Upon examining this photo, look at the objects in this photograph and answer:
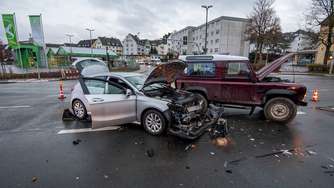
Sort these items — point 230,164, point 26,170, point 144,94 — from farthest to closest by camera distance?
point 144,94 < point 230,164 < point 26,170

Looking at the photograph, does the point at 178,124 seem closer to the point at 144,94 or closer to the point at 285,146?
the point at 144,94

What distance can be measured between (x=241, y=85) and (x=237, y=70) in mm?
536

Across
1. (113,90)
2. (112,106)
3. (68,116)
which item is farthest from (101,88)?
(68,116)

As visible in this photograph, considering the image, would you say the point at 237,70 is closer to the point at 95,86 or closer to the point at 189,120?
the point at 189,120

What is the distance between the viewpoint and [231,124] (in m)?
5.64

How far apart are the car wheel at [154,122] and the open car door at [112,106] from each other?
401 millimetres

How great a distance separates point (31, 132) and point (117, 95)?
2.59 meters

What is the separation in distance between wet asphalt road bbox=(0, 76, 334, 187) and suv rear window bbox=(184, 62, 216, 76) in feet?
6.97

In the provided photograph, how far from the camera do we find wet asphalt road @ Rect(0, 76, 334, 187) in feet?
9.77

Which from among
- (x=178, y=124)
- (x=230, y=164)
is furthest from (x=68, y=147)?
(x=230, y=164)

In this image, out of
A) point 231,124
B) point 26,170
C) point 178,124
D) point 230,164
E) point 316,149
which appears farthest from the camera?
point 231,124

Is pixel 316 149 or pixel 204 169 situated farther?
pixel 316 149

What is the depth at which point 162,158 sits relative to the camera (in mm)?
3652

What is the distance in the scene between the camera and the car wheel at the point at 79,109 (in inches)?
241
